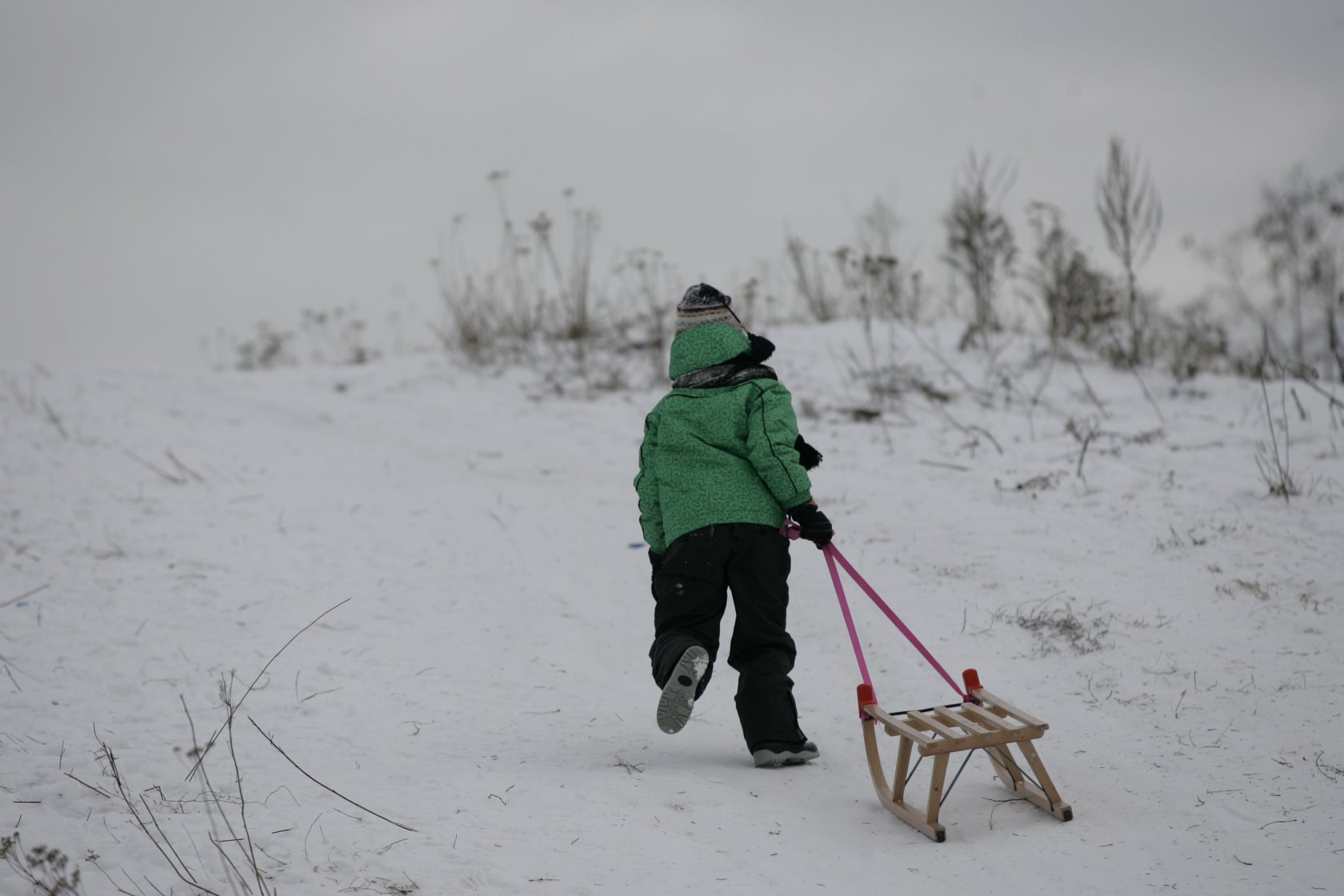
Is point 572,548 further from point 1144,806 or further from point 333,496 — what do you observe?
point 1144,806

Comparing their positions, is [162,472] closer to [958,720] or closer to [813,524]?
[813,524]

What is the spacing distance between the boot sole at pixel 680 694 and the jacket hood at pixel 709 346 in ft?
3.38

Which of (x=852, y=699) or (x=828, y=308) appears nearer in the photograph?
(x=852, y=699)

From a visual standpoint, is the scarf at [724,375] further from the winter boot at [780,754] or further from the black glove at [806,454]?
the winter boot at [780,754]

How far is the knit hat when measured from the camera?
12.2ft

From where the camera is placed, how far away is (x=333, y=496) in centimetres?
675

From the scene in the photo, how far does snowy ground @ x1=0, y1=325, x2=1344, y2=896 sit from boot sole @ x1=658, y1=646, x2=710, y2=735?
0.70ft

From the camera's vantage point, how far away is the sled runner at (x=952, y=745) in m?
2.85

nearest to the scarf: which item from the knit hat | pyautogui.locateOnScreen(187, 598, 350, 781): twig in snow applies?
the knit hat

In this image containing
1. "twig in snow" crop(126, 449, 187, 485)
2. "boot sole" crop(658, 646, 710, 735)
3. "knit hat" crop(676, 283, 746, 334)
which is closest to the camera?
"boot sole" crop(658, 646, 710, 735)

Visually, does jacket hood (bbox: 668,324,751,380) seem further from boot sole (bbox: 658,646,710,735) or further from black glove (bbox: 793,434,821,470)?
boot sole (bbox: 658,646,710,735)

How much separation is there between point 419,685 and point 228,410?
5.53 meters

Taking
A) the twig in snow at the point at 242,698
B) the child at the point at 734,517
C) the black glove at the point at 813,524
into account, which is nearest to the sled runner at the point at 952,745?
the black glove at the point at 813,524

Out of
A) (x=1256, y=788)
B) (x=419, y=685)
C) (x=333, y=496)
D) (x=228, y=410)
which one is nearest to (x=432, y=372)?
(x=228, y=410)
